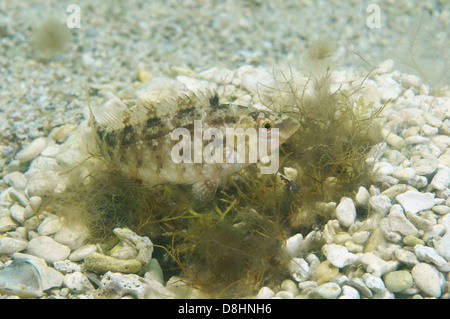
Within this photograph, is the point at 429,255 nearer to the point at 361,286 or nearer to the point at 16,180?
the point at 361,286

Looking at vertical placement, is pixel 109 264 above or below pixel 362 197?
below

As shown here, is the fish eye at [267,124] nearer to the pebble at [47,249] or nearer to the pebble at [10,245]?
the pebble at [47,249]

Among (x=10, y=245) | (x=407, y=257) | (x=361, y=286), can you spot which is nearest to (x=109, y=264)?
(x=10, y=245)

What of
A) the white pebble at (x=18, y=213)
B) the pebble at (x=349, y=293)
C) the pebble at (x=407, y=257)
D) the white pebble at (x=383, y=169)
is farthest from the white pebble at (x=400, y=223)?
the white pebble at (x=18, y=213)

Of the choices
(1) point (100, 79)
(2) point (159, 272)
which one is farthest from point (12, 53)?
(2) point (159, 272)

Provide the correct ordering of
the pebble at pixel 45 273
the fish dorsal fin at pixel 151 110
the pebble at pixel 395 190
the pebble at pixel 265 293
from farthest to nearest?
the fish dorsal fin at pixel 151 110
the pebble at pixel 395 190
the pebble at pixel 45 273
the pebble at pixel 265 293

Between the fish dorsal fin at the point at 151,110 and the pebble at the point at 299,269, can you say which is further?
the fish dorsal fin at the point at 151,110

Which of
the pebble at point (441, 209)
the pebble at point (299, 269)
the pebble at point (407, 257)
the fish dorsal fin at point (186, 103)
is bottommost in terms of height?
the pebble at point (299, 269)
